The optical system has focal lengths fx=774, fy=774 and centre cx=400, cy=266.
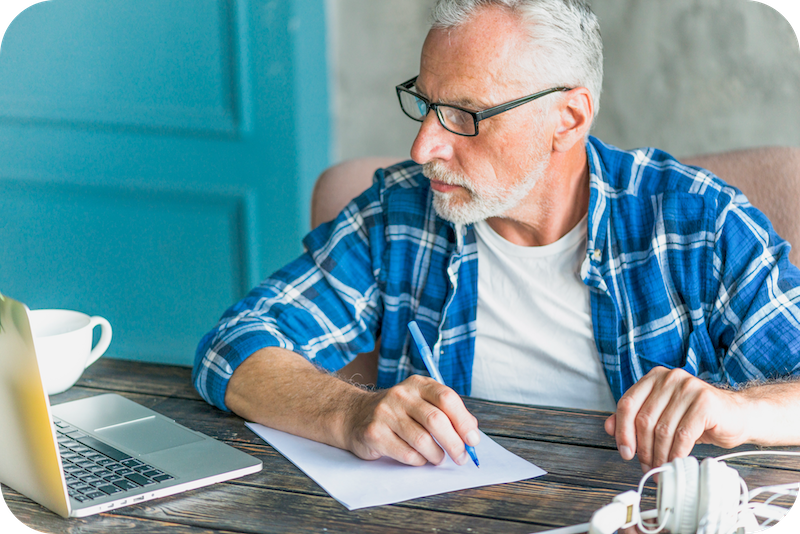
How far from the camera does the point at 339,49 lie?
8.77 feet

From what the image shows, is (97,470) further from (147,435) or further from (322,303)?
(322,303)

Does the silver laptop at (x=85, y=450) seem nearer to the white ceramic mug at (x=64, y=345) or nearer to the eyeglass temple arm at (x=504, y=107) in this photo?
the white ceramic mug at (x=64, y=345)

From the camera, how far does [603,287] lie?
132 cm

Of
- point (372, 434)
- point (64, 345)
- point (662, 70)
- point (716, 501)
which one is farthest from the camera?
point (662, 70)

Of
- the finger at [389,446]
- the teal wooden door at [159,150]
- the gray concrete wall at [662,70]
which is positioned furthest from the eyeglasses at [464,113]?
the teal wooden door at [159,150]

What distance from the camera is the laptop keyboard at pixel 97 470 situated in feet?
2.83

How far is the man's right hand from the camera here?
36.6 inches

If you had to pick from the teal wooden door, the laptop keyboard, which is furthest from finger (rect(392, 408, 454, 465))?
the teal wooden door

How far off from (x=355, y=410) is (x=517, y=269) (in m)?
0.53

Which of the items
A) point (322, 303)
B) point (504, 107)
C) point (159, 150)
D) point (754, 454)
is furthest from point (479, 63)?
point (159, 150)

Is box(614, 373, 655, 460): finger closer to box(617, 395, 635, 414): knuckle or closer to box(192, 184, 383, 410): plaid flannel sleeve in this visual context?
box(617, 395, 635, 414): knuckle

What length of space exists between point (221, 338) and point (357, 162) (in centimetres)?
57

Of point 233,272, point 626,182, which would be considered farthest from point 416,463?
point 233,272

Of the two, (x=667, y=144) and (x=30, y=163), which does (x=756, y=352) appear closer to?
(x=667, y=144)
